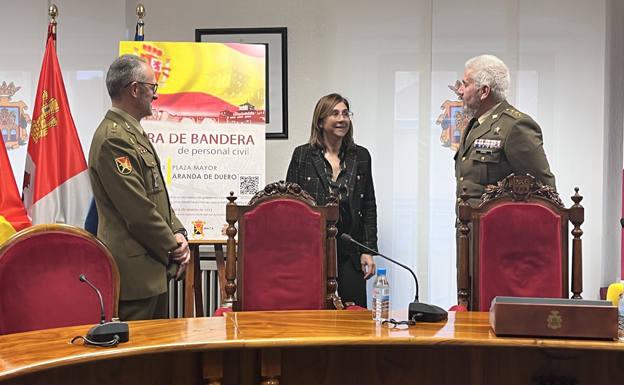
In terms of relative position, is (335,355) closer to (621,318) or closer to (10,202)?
(621,318)

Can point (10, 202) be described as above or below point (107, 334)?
above

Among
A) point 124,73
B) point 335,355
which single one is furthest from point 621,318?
point 124,73

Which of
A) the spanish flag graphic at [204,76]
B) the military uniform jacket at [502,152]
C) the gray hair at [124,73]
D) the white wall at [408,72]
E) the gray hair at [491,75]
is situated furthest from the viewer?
the white wall at [408,72]

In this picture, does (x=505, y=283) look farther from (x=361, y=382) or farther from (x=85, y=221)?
(x=85, y=221)

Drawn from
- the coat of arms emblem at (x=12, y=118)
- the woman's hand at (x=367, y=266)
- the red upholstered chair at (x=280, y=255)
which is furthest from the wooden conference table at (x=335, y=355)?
the coat of arms emblem at (x=12, y=118)

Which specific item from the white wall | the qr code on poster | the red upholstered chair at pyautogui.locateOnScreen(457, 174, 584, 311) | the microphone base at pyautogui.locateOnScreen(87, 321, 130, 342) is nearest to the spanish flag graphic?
the qr code on poster

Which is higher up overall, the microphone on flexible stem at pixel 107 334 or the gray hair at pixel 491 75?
the gray hair at pixel 491 75

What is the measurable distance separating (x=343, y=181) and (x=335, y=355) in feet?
5.65

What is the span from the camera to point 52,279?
220 centimetres

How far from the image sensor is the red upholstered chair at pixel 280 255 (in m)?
2.73

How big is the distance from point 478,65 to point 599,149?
1.46m

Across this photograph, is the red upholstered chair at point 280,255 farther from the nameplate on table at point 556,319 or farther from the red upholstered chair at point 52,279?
the nameplate on table at point 556,319

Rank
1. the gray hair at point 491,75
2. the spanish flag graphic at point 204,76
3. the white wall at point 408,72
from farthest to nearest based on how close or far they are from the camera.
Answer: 1. the white wall at point 408,72
2. the spanish flag graphic at point 204,76
3. the gray hair at point 491,75

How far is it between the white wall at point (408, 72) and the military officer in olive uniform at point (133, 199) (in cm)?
160
